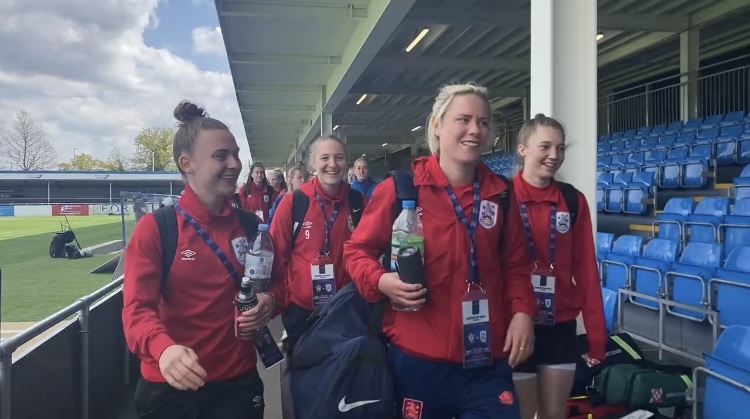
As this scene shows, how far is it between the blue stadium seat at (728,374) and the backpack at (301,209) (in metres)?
2.11

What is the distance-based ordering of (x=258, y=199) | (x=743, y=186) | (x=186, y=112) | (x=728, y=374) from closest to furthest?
(x=186, y=112) < (x=728, y=374) < (x=743, y=186) < (x=258, y=199)

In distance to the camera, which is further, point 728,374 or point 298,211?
point 298,211

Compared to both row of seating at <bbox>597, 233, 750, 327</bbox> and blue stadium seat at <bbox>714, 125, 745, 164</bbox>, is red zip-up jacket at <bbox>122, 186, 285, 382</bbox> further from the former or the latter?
blue stadium seat at <bbox>714, 125, 745, 164</bbox>

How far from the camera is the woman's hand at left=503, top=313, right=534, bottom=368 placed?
1840mm

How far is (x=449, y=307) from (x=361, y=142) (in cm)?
3341

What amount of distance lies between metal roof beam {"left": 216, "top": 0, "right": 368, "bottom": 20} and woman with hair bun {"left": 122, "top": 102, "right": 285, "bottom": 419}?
802 centimetres

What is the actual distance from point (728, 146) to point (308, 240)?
367 inches


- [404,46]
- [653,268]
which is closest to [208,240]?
[653,268]

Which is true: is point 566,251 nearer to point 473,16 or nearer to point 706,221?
point 706,221

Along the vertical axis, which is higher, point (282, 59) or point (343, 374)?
point (282, 59)

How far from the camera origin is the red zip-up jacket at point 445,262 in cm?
183

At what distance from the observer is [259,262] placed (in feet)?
6.35

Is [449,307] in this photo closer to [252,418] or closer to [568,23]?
[252,418]

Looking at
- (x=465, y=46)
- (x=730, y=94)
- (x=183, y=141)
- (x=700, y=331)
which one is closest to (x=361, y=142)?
(x=465, y=46)
